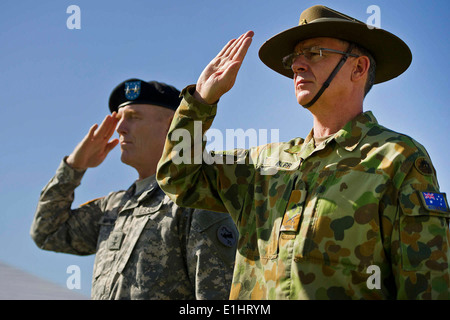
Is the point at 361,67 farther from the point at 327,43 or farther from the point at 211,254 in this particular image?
the point at 211,254

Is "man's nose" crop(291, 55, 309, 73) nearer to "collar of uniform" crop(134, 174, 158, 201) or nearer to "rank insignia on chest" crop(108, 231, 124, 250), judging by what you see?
"collar of uniform" crop(134, 174, 158, 201)

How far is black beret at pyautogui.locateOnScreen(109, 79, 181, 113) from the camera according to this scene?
6.11 m

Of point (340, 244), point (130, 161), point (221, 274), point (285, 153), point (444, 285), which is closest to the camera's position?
point (444, 285)

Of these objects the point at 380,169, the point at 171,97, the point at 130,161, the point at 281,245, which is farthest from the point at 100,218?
the point at 380,169

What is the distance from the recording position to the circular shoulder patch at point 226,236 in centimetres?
491

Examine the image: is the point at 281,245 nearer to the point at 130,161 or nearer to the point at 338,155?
the point at 338,155

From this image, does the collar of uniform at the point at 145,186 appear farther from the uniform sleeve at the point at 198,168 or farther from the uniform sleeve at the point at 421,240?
the uniform sleeve at the point at 421,240

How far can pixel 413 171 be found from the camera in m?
2.95

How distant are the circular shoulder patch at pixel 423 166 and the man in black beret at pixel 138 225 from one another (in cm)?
229

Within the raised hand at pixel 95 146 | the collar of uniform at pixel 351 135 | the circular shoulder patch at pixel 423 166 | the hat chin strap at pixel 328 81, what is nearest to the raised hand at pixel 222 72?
the hat chin strap at pixel 328 81

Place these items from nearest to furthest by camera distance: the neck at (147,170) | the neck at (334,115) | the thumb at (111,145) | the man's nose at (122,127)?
the neck at (334,115)
the neck at (147,170)
the man's nose at (122,127)
the thumb at (111,145)

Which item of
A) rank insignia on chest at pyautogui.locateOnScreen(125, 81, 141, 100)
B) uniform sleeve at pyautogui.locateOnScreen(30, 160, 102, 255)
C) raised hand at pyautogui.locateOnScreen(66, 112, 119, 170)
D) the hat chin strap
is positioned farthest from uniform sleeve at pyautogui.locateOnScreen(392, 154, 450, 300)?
raised hand at pyautogui.locateOnScreen(66, 112, 119, 170)
